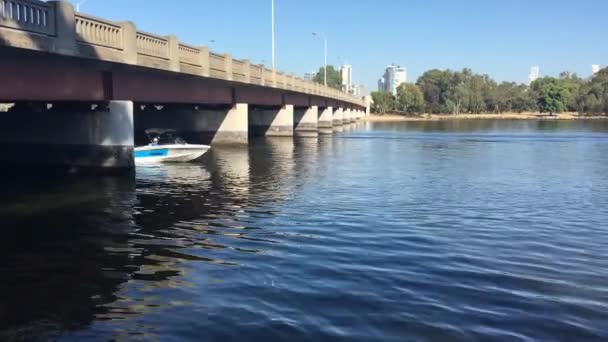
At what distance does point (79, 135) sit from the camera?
28.8 m

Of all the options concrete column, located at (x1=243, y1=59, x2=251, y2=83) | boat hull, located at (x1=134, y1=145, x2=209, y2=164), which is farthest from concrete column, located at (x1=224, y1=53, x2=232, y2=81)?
boat hull, located at (x1=134, y1=145, x2=209, y2=164)

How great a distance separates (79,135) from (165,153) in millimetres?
7198

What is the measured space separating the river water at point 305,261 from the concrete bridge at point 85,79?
3.93m

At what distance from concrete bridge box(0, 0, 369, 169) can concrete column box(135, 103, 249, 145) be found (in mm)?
3703

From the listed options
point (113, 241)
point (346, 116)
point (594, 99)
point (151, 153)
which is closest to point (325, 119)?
point (346, 116)

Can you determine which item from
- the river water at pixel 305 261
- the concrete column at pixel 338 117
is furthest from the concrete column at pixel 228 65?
the concrete column at pixel 338 117

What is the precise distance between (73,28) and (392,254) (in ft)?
48.8

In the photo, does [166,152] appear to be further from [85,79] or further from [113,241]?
[113,241]

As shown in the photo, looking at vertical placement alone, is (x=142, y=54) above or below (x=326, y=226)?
above

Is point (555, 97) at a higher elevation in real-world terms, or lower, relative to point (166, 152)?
higher

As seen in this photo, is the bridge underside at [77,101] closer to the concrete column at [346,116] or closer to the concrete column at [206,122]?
the concrete column at [206,122]

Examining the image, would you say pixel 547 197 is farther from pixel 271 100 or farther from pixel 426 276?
pixel 271 100

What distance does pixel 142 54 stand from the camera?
2706 cm

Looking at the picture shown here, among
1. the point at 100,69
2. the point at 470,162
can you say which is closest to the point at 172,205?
the point at 100,69
